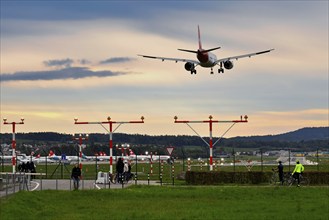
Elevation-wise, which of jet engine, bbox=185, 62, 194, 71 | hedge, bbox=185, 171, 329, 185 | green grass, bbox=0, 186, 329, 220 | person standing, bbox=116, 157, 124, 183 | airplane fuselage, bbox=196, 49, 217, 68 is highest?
airplane fuselage, bbox=196, 49, 217, 68

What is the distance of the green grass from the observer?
31.8 metres

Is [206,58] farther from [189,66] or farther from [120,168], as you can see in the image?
[120,168]

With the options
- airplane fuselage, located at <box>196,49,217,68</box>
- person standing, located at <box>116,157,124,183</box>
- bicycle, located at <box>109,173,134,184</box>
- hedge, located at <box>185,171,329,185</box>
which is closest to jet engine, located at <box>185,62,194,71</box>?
airplane fuselage, located at <box>196,49,217,68</box>

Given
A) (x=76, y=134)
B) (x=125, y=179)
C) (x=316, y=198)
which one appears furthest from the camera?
(x=76, y=134)

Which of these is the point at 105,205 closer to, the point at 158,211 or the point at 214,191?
the point at 158,211

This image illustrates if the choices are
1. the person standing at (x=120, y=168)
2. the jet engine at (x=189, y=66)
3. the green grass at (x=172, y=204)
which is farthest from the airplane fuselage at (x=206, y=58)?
the green grass at (x=172, y=204)

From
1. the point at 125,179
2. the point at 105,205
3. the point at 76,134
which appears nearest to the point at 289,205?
the point at 105,205

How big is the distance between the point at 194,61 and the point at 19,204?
1294 inches

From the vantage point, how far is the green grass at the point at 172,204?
3183 cm

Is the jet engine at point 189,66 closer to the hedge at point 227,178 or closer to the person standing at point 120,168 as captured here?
the person standing at point 120,168

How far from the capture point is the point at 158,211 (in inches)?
1340

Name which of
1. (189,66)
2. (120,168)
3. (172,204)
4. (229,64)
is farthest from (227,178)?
(172,204)

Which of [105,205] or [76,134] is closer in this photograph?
[105,205]

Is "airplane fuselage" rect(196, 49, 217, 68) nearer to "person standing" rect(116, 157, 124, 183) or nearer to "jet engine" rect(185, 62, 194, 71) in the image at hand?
"jet engine" rect(185, 62, 194, 71)
